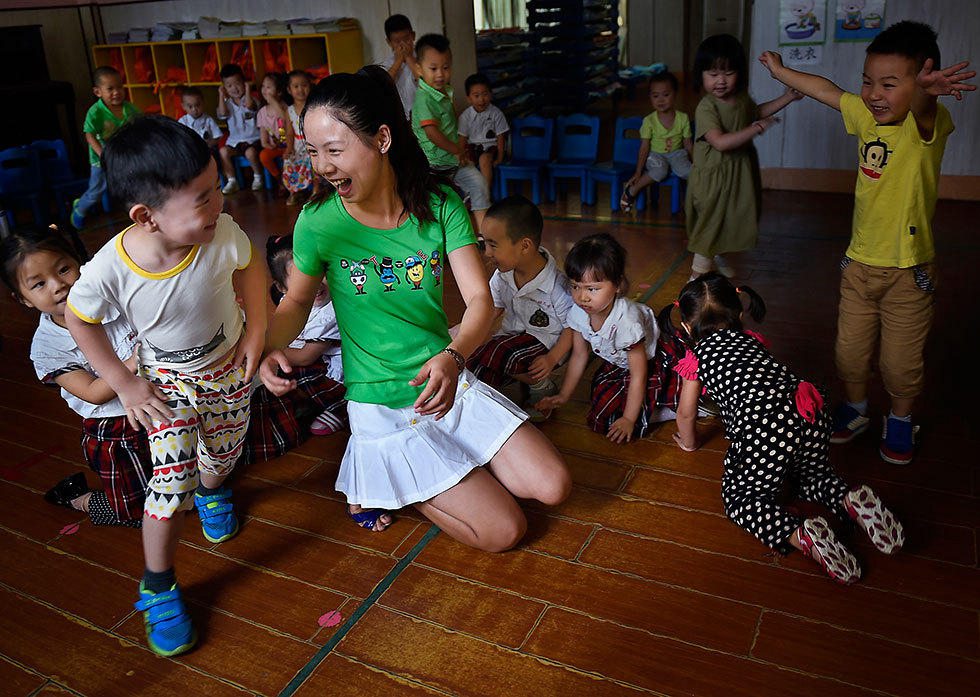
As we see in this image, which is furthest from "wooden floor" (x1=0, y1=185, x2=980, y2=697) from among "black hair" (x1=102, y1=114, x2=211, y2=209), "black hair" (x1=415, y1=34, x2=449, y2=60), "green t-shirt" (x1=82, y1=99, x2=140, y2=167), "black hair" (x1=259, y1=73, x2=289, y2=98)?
"black hair" (x1=259, y1=73, x2=289, y2=98)

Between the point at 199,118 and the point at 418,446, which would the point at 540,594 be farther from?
the point at 199,118

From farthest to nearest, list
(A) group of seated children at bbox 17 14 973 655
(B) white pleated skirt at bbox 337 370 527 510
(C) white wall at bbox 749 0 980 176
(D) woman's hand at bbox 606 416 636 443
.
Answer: (C) white wall at bbox 749 0 980 176, (D) woman's hand at bbox 606 416 636 443, (B) white pleated skirt at bbox 337 370 527 510, (A) group of seated children at bbox 17 14 973 655

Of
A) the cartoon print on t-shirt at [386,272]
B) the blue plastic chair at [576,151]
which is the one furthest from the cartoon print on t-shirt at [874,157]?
the blue plastic chair at [576,151]

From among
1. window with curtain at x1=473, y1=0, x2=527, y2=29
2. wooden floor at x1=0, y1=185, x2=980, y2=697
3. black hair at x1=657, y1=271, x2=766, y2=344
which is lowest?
wooden floor at x1=0, y1=185, x2=980, y2=697

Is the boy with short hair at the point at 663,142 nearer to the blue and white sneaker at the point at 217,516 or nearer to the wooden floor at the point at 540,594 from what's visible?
the wooden floor at the point at 540,594

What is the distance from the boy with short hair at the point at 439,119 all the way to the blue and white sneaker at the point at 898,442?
2668mm

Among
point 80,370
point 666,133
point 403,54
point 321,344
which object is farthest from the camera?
point 403,54

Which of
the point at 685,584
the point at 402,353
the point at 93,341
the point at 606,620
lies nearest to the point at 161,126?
the point at 93,341

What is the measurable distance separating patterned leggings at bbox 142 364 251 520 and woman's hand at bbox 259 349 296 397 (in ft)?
0.32

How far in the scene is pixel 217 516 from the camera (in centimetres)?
230

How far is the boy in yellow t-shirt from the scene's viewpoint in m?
2.21

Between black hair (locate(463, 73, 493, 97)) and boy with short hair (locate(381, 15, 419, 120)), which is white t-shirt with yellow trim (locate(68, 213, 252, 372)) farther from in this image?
black hair (locate(463, 73, 493, 97))

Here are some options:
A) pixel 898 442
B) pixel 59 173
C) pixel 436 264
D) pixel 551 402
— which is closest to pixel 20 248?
pixel 436 264

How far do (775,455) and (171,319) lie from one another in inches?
59.4
